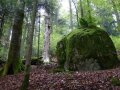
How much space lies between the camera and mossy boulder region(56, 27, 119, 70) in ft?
37.5

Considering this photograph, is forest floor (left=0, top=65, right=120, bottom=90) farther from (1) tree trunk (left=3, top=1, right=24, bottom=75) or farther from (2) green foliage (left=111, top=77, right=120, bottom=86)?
(1) tree trunk (left=3, top=1, right=24, bottom=75)

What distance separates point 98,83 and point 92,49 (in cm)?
391

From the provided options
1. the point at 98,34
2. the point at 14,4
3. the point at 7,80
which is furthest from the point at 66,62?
the point at 14,4

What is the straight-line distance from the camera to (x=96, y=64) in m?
11.4

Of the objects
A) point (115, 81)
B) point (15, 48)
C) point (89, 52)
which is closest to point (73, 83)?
point (115, 81)

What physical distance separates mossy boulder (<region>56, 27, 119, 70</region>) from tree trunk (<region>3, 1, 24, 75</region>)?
2460mm

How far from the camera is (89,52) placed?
11.5 meters

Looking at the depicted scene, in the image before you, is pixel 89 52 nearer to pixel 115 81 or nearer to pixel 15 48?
pixel 115 81

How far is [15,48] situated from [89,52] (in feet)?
13.2

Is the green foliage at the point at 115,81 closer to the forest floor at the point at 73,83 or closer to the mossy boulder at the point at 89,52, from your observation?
the forest floor at the point at 73,83

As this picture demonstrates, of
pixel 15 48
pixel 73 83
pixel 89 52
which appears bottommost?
pixel 73 83

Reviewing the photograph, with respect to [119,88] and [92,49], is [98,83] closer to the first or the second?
[119,88]

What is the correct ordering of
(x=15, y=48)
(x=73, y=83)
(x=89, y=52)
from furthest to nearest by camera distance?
(x=15, y=48) < (x=89, y=52) < (x=73, y=83)

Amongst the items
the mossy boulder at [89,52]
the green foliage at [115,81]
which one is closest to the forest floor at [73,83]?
the green foliage at [115,81]
